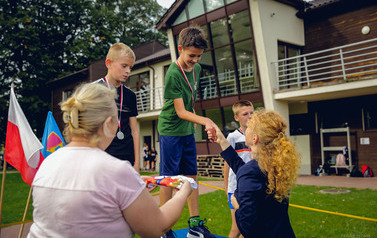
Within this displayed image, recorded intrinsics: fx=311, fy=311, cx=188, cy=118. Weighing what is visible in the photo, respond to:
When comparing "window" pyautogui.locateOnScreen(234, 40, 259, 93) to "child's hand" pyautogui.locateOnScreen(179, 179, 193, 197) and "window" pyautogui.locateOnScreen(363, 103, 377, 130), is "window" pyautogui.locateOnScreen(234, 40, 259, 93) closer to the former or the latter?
"window" pyautogui.locateOnScreen(363, 103, 377, 130)

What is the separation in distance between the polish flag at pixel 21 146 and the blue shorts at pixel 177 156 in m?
1.52

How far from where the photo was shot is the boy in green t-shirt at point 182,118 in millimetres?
3211

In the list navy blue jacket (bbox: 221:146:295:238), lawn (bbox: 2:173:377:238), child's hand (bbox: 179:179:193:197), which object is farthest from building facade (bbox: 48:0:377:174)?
child's hand (bbox: 179:179:193:197)

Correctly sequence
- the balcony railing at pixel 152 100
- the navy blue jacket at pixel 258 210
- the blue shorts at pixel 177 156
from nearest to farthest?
the navy blue jacket at pixel 258 210 < the blue shorts at pixel 177 156 < the balcony railing at pixel 152 100

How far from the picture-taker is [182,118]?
320cm

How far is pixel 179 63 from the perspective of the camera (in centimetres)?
338

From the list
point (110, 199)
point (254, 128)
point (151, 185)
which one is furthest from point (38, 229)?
point (254, 128)

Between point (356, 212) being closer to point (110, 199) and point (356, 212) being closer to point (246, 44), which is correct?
point (110, 199)

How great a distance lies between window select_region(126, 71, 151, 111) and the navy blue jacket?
18510mm

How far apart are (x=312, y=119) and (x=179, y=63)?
12815mm

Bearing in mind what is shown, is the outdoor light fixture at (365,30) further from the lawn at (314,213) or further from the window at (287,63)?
the lawn at (314,213)

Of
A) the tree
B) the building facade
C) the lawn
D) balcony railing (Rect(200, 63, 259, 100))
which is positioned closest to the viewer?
the lawn

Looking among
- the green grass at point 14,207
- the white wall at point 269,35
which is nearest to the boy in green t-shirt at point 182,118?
the green grass at point 14,207

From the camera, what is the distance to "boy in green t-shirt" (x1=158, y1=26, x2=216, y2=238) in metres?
3.21
